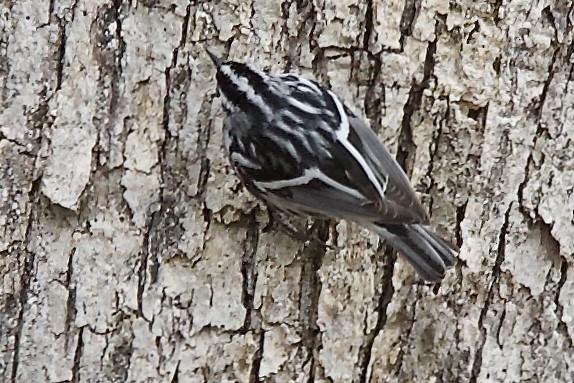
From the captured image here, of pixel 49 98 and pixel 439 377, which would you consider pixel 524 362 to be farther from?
pixel 49 98

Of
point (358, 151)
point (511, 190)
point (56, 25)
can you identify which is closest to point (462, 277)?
point (511, 190)

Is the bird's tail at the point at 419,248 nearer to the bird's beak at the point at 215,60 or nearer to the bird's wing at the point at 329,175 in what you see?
the bird's wing at the point at 329,175

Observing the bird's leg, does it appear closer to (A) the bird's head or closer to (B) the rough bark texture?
(B) the rough bark texture

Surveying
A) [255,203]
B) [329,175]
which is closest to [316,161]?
[329,175]

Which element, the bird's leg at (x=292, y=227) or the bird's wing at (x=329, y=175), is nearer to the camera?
the bird's wing at (x=329, y=175)

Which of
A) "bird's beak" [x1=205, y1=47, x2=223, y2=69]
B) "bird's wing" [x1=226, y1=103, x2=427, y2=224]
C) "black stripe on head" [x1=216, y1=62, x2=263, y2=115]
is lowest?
"bird's wing" [x1=226, y1=103, x2=427, y2=224]

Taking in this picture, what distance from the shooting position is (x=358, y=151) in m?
2.11

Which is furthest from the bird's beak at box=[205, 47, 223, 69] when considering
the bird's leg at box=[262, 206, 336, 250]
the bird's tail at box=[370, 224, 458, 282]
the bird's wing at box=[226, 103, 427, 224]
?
the bird's tail at box=[370, 224, 458, 282]

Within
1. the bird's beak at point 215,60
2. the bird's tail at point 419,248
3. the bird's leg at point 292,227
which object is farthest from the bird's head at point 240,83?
the bird's tail at point 419,248

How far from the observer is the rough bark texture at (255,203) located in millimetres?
2115

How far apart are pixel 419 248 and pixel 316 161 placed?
0.35 metres

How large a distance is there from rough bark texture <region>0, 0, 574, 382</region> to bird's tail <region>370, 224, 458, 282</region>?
0.11 metres

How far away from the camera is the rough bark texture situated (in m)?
2.12

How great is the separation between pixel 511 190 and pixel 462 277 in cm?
27
